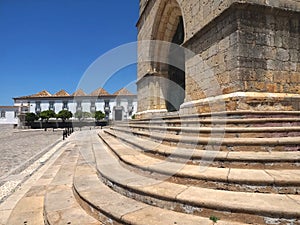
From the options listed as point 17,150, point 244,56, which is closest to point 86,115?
point 17,150

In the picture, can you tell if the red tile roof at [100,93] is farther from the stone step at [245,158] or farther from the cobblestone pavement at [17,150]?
the stone step at [245,158]

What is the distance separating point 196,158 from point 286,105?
3100mm

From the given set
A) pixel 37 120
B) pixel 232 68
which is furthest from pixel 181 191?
pixel 37 120

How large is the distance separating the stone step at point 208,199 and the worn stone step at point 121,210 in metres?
0.08

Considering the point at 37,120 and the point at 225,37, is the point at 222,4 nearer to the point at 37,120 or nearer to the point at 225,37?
the point at 225,37

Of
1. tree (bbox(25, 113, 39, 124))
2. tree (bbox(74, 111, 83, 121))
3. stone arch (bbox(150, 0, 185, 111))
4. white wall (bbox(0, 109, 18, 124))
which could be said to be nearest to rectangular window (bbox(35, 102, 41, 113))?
Result: white wall (bbox(0, 109, 18, 124))

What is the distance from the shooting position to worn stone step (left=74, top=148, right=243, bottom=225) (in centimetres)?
179

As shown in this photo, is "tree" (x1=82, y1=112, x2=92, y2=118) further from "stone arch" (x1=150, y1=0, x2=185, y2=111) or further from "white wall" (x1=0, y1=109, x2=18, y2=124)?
"stone arch" (x1=150, y1=0, x2=185, y2=111)

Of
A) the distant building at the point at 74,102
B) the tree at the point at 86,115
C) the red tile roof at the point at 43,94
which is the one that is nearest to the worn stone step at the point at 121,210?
the tree at the point at 86,115

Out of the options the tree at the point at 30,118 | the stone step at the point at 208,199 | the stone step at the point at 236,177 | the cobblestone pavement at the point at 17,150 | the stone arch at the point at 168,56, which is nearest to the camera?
the stone step at the point at 208,199

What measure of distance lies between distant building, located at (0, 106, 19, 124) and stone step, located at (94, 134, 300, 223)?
53.9 metres

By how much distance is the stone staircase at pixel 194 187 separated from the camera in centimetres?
180

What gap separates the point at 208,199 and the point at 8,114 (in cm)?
5604

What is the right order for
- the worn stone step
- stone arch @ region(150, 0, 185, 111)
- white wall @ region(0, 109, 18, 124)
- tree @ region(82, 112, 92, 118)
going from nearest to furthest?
the worn stone step
stone arch @ region(150, 0, 185, 111)
tree @ region(82, 112, 92, 118)
white wall @ region(0, 109, 18, 124)
